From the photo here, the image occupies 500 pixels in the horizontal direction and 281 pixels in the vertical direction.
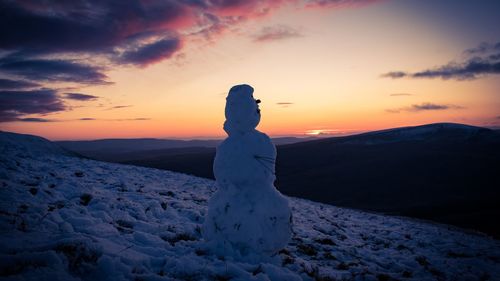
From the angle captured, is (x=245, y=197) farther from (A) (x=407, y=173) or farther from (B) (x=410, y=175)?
(A) (x=407, y=173)

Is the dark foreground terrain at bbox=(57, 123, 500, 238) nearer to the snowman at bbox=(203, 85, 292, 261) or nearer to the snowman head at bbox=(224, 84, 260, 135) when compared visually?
the snowman at bbox=(203, 85, 292, 261)

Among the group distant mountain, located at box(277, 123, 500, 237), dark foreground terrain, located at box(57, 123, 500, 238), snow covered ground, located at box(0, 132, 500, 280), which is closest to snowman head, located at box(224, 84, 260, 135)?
snow covered ground, located at box(0, 132, 500, 280)

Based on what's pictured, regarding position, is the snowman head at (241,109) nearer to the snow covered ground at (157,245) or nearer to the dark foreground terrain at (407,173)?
the snow covered ground at (157,245)

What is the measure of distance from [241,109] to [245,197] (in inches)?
66.9

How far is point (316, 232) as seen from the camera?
353 inches

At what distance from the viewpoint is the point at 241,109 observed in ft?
18.5

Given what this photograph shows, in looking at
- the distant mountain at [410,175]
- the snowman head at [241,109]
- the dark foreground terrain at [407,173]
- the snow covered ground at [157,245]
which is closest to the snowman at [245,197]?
the snowman head at [241,109]

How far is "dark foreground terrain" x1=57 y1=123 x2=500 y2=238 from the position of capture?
18797mm

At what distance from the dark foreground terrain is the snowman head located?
14584 mm

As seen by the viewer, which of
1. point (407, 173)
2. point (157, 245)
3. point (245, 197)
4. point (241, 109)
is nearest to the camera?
point (157, 245)

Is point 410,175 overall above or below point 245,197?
below

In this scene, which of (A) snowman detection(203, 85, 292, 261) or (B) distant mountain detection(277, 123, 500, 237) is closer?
(A) snowman detection(203, 85, 292, 261)

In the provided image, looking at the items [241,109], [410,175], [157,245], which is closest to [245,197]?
[241,109]

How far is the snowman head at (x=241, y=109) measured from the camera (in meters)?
5.66
